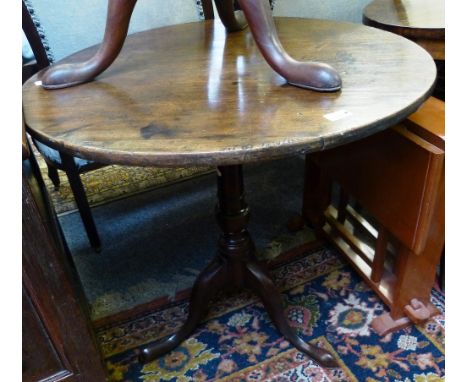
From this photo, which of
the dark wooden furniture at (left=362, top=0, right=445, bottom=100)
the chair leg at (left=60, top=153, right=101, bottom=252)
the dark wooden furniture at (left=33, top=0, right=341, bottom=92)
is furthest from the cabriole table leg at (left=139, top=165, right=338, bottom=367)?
the dark wooden furniture at (left=362, top=0, right=445, bottom=100)

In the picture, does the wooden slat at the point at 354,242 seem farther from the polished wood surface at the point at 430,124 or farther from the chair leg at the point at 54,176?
the chair leg at the point at 54,176

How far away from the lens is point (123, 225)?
1.55 meters

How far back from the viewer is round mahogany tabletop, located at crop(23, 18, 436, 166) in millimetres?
539

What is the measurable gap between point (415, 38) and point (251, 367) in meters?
0.94

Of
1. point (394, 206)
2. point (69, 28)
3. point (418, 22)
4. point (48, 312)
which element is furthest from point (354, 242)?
point (69, 28)

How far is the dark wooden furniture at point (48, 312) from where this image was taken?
24.9 inches

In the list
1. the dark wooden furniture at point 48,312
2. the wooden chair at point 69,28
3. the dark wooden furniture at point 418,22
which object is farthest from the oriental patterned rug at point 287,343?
the dark wooden furniture at point 418,22

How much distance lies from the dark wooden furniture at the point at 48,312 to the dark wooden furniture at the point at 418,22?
97 cm

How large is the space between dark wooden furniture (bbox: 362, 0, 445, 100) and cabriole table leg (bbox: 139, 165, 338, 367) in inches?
24.8

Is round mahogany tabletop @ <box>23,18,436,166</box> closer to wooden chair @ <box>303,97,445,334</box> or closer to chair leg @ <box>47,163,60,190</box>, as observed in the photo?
wooden chair @ <box>303,97,445,334</box>

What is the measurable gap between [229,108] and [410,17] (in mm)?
823

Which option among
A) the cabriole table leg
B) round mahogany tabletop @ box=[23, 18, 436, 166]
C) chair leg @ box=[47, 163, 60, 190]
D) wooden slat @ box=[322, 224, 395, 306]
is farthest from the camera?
chair leg @ box=[47, 163, 60, 190]

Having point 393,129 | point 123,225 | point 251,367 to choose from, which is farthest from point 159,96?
point 123,225

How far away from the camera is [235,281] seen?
3.51 feet
